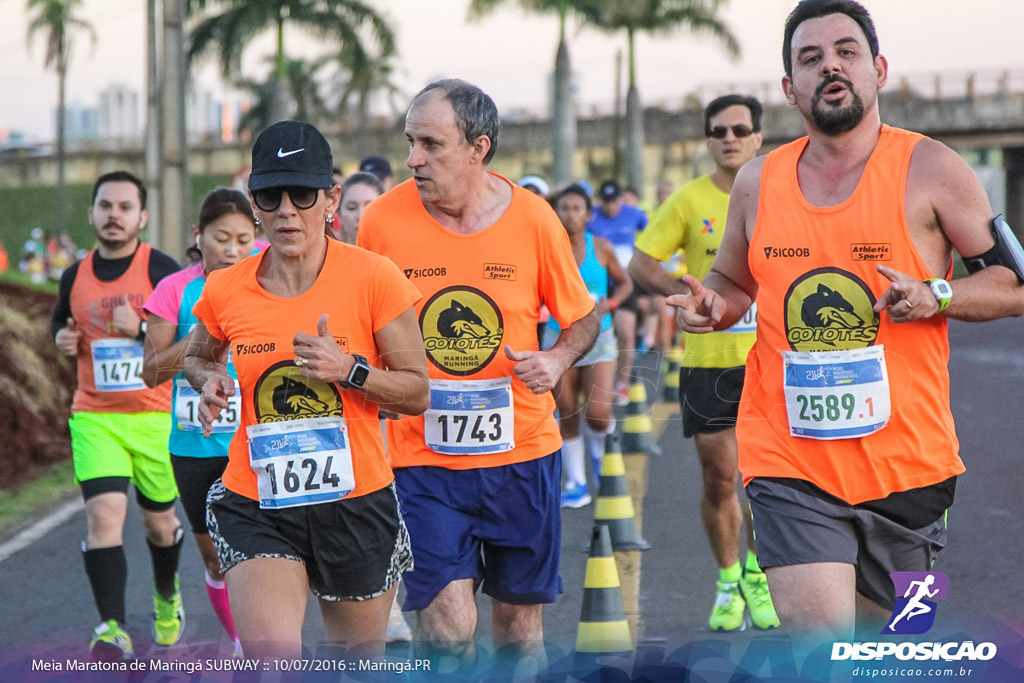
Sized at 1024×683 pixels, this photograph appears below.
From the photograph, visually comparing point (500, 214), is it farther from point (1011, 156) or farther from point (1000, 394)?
point (1011, 156)

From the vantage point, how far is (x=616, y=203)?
16.2 metres

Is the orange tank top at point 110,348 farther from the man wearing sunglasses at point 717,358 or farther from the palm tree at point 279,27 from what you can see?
the palm tree at point 279,27

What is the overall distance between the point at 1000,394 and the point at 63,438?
9685 mm

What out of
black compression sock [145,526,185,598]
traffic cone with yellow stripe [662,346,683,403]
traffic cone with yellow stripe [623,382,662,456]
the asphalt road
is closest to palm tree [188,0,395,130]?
traffic cone with yellow stripe [662,346,683,403]

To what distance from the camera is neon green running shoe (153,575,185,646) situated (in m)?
6.36

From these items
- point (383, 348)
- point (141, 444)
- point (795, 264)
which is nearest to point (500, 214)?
point (383, 348)

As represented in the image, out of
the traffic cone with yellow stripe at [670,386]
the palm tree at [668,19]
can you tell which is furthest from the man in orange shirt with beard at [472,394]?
the palm tree at [668,19]

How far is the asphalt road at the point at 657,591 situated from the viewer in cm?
539

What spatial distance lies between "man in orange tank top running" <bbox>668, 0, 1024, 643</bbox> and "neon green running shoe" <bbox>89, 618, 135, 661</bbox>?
302cm

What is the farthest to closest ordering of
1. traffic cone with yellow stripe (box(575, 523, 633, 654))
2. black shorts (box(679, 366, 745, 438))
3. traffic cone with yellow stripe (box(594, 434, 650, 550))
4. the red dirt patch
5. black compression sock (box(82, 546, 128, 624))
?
the red dirt patch, traffic cone with yellow stripe (box(594, 434, 650, 550)), black shorts (box(679, 366, 745, 438)), black compression sock (box(82, 546, 128, 624)), traffic cone with yellow stripe (box(575, 523, 633, 654))

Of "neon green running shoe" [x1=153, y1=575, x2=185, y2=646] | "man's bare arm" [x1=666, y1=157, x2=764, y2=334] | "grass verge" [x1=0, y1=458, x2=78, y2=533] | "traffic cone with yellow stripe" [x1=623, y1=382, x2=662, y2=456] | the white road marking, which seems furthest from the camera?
"traffic cone with yellow stripe" [x1=623, y1=382, x2=662, y2=456]

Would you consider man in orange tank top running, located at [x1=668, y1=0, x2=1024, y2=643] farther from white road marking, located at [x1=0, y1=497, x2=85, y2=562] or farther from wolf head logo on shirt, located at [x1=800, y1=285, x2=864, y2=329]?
white road marking, located at [x1=0, y1=497, x2=85, y2=562]

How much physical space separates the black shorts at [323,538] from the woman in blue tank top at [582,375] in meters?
4.80

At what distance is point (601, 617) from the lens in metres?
5.77
